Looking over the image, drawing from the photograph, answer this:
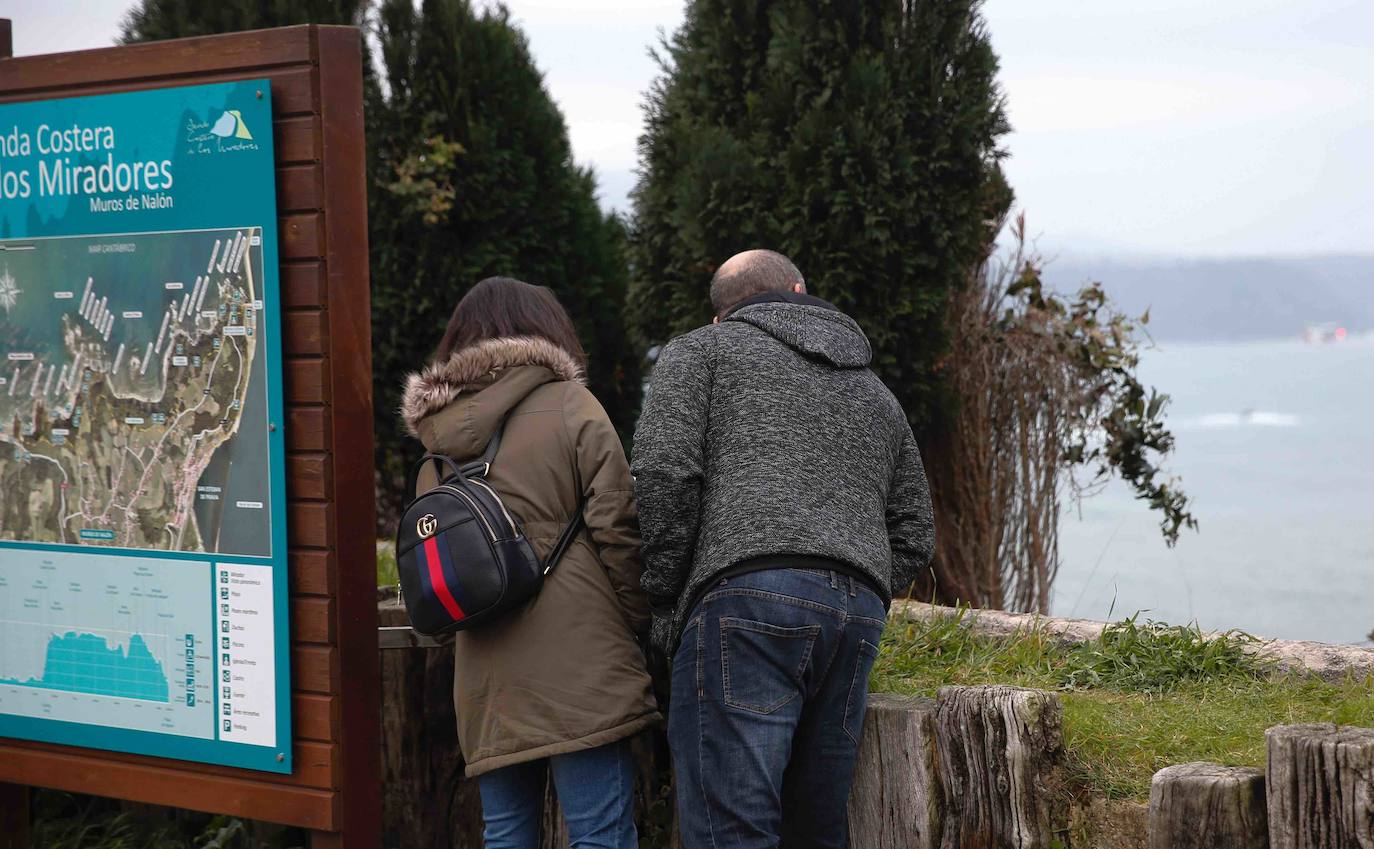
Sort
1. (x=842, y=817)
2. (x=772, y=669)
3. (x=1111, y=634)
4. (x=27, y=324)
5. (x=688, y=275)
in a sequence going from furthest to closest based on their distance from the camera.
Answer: (x=688, y=275), (x=1111, y=634), (x=27, y=324), (x=842, y=817), (x=772, y=669)

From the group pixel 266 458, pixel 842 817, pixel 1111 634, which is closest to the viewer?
pixel 842 817

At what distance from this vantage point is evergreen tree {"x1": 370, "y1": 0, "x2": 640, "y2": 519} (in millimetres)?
7184

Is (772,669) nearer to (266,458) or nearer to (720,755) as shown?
(720,755)

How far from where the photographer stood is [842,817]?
3090mm

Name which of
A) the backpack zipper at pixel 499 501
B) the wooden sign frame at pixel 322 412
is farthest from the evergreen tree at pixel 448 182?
the backpack zipper at pixel 499 501

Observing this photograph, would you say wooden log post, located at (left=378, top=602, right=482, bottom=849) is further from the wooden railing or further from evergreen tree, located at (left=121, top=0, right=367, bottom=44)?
evergreen tree, located at (left=121, top=0, right=367, bottom=44)

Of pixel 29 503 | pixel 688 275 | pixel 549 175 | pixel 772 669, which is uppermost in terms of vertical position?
pixel 549 175

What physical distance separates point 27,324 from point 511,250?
12.7 feet

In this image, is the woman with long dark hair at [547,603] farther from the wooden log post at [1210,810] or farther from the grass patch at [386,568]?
the grass patch at [386,568]

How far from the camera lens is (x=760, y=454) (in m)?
2.94

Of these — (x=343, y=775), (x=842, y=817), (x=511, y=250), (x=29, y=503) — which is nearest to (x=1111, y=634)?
(x=842, y=817)

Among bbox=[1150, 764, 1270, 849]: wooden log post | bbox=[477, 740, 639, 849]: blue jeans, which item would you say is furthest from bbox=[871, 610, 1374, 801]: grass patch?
bbox=[477, 740, 639, 849]: blue jeans

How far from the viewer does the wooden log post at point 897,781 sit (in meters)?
3.20

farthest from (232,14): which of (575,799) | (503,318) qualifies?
(575,799)
